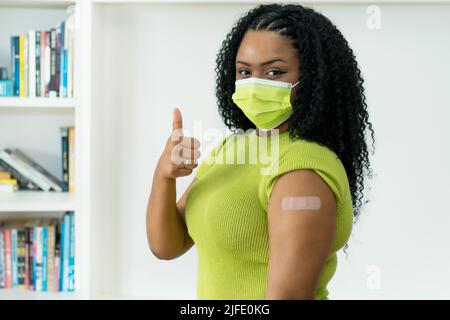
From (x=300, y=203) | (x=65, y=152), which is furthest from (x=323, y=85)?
(x=65, y=152)

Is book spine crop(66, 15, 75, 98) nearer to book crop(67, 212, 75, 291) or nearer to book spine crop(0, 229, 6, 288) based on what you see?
book crop(67, 212, 75, 291)

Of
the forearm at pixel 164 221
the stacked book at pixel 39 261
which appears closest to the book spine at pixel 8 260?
the stacked book at pixel 39 261

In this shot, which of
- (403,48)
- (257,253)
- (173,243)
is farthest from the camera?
(403,48)

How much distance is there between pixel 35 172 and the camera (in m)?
2.26

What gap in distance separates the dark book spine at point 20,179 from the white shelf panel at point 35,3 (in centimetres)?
48

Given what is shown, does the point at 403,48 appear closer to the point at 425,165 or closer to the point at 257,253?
the point at 425,165

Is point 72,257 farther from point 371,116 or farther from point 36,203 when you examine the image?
point 371,116

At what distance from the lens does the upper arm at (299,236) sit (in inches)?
34.5

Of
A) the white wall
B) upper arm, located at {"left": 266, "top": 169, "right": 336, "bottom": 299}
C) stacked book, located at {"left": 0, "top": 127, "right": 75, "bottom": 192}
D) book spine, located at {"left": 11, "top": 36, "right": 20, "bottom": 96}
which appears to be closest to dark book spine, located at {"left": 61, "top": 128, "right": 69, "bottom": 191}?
stacked book, located at {"left": 0, "top": 127, "right": 75, "bottom": 192}

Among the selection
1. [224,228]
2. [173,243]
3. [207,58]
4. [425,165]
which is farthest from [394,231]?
[224,228]

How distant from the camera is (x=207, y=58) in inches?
89.9

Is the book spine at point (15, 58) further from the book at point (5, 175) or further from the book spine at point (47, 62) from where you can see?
the book at point (5, 175)
